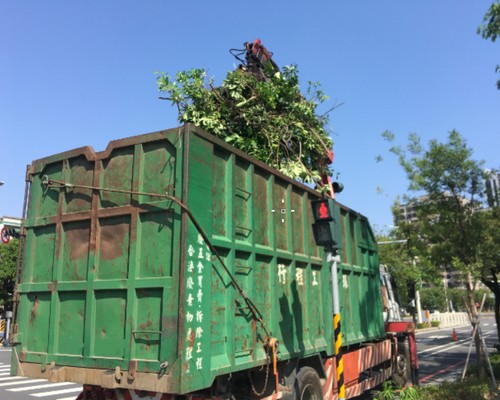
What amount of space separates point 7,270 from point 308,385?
33382 millimetres

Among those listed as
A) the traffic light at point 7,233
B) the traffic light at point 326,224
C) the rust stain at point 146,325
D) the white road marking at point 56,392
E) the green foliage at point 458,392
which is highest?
the traffic light at point 7,233

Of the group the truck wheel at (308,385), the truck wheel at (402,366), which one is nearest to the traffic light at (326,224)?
the truck wheel at (308,385)

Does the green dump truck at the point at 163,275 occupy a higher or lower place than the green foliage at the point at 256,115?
lower

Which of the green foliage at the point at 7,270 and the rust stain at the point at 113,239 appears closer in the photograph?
the rust stain at the point at 113,239

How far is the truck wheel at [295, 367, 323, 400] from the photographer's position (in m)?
5.87

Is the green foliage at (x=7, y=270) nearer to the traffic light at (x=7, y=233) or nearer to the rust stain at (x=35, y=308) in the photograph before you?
the traffic light at (x=7, y=233)

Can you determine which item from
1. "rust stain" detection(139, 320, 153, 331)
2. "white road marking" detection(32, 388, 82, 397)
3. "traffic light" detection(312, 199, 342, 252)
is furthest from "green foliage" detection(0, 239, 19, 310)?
"rust stain" detection(139, 320, 153, 331)

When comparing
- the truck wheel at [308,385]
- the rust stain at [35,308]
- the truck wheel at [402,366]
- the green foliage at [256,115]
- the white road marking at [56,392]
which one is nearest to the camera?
the rust stain at [35,308]

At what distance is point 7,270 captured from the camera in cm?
3353

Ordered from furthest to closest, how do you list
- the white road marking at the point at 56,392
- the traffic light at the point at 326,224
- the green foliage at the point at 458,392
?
the white road marking at the point at 56,392, the green foliage at the point at 458,392, the traffic light at the point at 326,224

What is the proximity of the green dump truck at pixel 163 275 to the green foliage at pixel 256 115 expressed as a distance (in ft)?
4.67

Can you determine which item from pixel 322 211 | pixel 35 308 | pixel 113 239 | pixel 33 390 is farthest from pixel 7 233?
pixel 113 239

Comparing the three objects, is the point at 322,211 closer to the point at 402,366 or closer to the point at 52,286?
the point at 52,286

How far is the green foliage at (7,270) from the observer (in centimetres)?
3353
